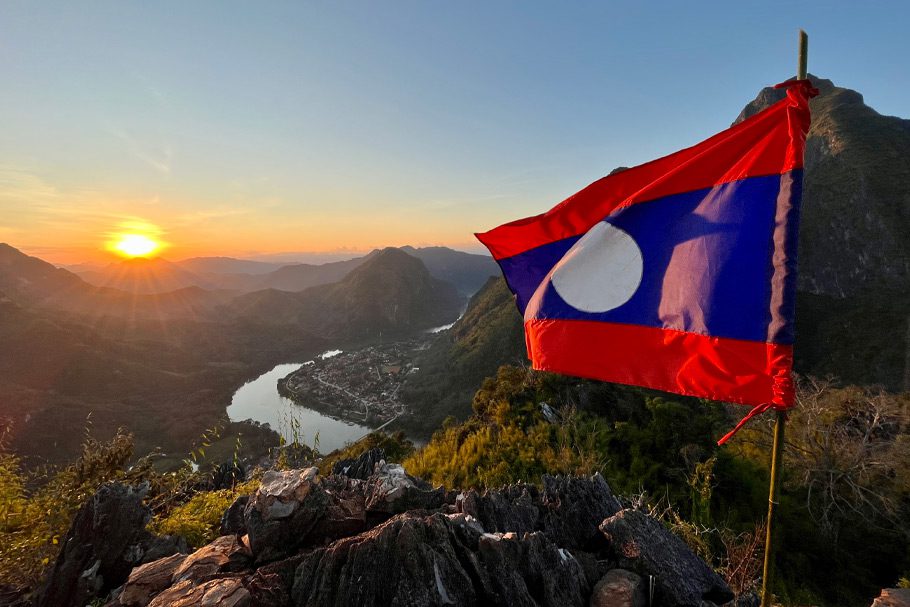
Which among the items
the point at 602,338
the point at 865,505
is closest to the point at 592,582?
the point at 602,338

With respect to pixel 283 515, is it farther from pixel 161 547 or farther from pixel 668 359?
pixel 668 359

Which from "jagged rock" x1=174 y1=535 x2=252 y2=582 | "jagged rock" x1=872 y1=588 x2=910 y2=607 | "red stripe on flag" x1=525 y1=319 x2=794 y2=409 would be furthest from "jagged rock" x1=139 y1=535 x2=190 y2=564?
"jagged rock" x1=872 y1=588 x2=910 y2=607

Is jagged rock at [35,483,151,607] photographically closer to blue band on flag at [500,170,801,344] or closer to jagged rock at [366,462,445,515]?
jagged rock at [366,462,445,515]

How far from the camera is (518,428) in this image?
38.0ft

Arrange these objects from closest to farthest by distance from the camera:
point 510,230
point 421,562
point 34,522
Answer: point 421,562, point 34,522, point 510,230

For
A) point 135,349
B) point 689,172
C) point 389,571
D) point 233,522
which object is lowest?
point 135,349

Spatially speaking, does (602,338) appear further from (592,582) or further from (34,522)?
(34,522)

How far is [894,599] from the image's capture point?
12.2 feet

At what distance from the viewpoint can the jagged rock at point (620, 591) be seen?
3492 mm

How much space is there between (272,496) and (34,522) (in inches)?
144

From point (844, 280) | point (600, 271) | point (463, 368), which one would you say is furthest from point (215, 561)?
point (844, 280)

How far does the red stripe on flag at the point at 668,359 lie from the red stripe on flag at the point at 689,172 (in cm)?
138

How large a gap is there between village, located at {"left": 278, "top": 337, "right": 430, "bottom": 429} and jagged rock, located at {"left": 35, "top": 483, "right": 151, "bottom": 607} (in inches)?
2897

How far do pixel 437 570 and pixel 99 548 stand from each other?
169 inches
